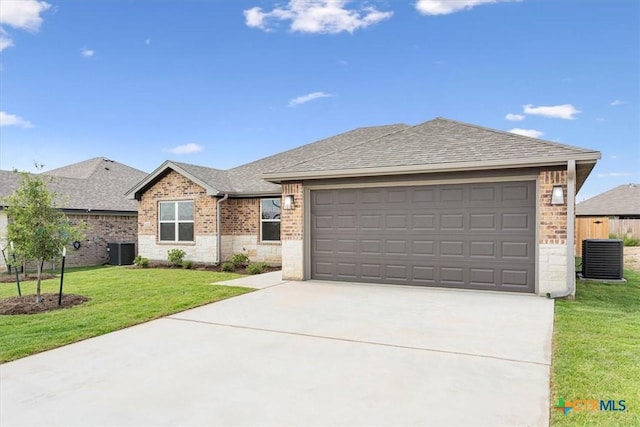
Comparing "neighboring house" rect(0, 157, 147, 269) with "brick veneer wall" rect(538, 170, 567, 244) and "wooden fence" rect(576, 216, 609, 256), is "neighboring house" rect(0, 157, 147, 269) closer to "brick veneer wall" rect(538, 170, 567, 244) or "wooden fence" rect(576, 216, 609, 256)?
"brick veneer wall" rect(538, 170, 567, 244)

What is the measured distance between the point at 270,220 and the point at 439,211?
684 centimetres

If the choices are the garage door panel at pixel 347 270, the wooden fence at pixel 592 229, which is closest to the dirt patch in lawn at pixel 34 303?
the garage door panel at pixel 347 270

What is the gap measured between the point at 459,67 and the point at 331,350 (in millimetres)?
13845

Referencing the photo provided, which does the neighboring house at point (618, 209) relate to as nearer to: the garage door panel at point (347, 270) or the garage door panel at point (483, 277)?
the garage door panel at point (483, 277)

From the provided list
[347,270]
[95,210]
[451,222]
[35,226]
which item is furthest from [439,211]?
[95,210]

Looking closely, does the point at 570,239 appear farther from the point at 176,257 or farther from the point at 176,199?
the point at 176,199

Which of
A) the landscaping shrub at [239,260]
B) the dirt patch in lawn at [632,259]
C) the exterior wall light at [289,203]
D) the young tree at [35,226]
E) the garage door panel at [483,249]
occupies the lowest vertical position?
the dirt patch in lawn at [632,259]

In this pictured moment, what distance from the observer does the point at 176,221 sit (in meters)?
15.1

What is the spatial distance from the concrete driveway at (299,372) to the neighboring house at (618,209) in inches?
844

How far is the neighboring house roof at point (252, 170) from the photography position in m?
14.2

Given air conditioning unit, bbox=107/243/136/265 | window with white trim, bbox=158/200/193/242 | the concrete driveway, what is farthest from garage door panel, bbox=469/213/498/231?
air conditioning unit, bbox=107/243/136/265

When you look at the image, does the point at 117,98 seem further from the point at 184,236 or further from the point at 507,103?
the point at 507,103

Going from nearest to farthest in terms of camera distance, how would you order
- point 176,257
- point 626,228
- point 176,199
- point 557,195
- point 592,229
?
1. point 557,195
2. point 176,257
3. point 176,199
4. point 592,229
5. point 626,228

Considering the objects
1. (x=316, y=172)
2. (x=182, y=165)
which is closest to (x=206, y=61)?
(x=182, y=165)
